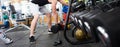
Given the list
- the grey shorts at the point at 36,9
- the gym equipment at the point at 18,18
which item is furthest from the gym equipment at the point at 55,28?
Result: the gym equipment at the point at 18,18

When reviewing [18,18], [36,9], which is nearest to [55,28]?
[36,9]

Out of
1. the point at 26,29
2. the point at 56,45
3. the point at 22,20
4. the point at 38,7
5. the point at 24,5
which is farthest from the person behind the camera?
the point at 24,5

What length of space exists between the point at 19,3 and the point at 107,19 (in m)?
6.18

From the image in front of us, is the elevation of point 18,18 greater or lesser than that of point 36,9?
lesser

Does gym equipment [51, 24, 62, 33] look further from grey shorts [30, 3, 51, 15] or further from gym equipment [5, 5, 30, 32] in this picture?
gym equipment [5, 5, 30, 32]

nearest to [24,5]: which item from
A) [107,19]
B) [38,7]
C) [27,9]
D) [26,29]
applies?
[27,9]

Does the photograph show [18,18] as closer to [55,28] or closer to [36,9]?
[55,28]

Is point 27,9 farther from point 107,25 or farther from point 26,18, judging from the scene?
point 107,25

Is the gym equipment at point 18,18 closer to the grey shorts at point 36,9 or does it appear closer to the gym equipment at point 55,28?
the gym equipment at point 55,28

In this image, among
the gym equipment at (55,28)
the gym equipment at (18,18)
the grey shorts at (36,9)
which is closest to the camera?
the grey shorts at (36,9)

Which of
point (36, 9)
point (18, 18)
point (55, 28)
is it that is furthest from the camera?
point (18, 18)

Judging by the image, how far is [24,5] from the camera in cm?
657

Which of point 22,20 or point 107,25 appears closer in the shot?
point 107,25

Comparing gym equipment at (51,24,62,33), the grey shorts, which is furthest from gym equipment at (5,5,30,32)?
the grey shorts
